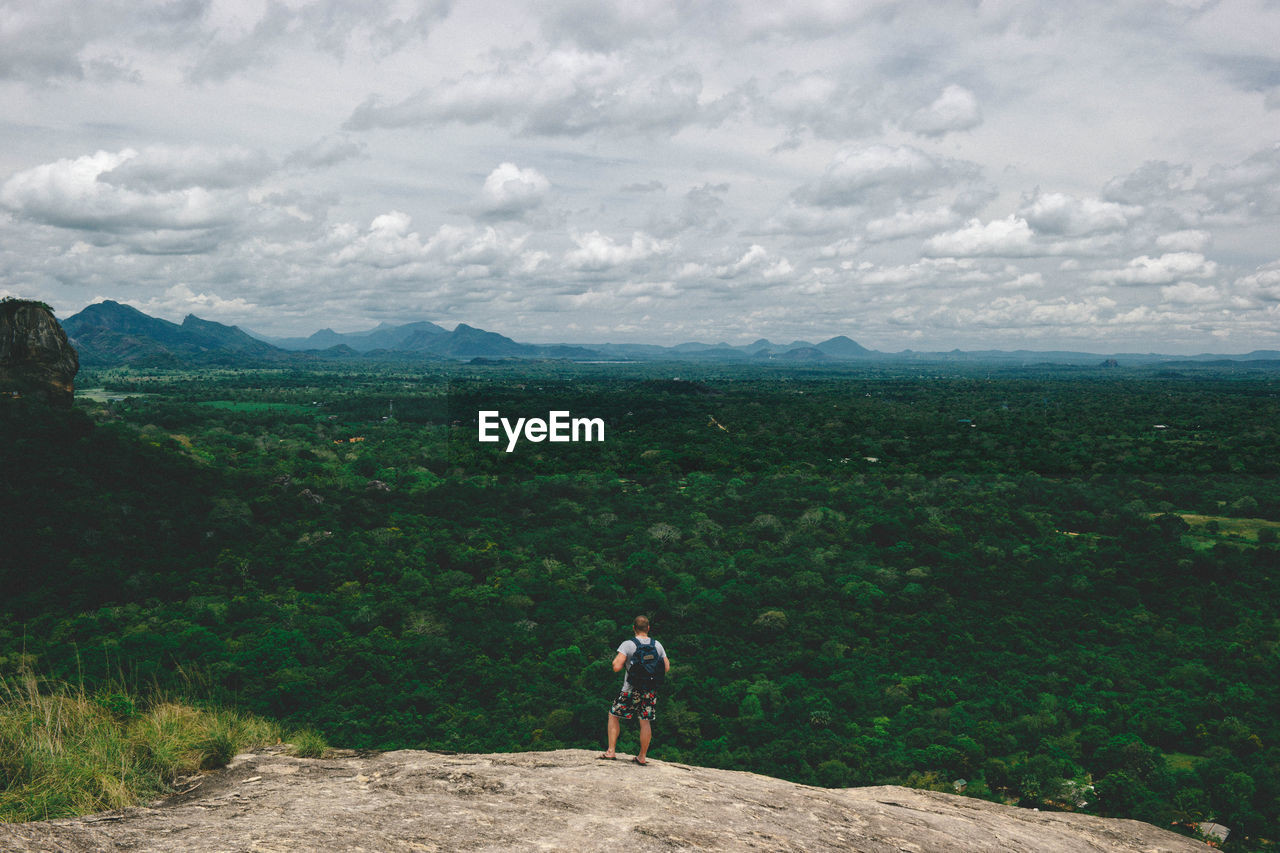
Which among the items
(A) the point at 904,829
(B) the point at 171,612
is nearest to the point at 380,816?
(A) the point at 904,829

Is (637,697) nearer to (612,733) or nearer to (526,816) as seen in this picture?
(612,733)

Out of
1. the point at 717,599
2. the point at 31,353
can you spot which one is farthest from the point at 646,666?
the point at 31,353

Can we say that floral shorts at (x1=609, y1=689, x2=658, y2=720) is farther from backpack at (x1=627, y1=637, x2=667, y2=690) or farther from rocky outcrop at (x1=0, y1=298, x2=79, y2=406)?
rocky outcrop at (x1=0, y1=298, x2=79, y2=406)

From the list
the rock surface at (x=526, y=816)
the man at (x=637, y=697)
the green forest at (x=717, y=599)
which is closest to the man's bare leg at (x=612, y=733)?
the man at (x=637, y=697)

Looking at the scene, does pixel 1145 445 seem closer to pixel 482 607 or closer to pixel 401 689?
pixel 482 607

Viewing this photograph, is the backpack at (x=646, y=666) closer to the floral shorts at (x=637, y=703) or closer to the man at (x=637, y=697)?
the man at (x=637, y=697)

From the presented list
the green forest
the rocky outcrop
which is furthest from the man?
the rocky outcrop
